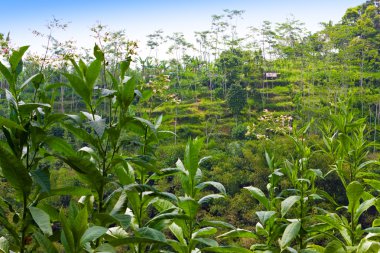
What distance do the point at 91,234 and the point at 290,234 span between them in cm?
64

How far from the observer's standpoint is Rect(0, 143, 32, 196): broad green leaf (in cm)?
99

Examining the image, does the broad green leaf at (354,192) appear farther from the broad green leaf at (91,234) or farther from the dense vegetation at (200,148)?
the broad green leaf at (91,234)

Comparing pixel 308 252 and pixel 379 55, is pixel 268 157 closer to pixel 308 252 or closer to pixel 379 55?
pixel 308 252

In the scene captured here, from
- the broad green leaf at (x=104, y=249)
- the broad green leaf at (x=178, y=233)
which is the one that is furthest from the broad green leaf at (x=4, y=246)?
the broad green leaf at (x=178, y=233)

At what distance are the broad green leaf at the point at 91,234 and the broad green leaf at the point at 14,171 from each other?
22cm

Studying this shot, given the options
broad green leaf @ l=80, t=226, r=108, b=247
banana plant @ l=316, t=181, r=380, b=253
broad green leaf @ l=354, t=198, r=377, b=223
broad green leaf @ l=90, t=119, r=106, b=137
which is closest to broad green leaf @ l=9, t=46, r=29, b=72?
broad green leaf @ l=90, t=119, r=106, b=137

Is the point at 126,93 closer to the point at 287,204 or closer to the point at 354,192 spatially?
the point at 287,204

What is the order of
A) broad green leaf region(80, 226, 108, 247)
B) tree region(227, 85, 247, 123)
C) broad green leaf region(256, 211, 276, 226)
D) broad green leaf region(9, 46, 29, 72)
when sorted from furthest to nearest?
1. tree region(227, 85, 247, 123)
2. broad green leaf region(256, 211, 276, 226)
3. broad green leaf region(9, 46, 29, 72)
4. broad green leaf region(80, 226, 108, 247)

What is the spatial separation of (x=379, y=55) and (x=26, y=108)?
987 inches

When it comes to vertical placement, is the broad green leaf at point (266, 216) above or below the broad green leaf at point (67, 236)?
below

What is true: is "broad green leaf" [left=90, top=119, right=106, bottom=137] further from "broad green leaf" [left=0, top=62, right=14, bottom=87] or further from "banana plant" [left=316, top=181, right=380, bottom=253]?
"banana plant" [left=316, top=181, right=380, bottom=253]

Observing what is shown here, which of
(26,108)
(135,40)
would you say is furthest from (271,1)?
(26,108)

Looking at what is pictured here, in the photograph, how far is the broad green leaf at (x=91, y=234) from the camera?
89 centimetres

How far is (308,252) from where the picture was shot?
4.53ft
